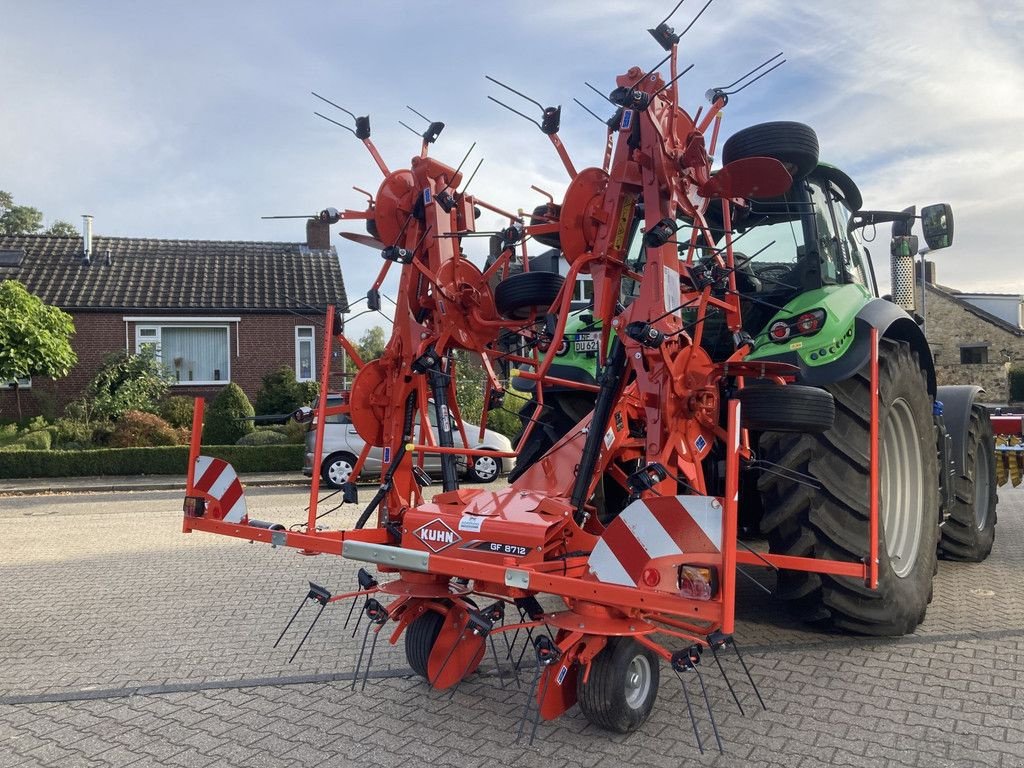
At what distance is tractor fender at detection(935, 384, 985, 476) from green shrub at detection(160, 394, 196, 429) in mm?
17126

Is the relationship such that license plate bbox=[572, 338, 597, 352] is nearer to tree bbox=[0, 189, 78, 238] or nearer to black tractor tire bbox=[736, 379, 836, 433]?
black tractor tire bbox=[736, 379, 836, 433]

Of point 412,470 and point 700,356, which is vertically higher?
point 700,356

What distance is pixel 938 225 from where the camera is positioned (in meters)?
5.93

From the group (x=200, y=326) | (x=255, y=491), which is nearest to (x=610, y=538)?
(x=255, y=491)

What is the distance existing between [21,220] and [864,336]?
55.4 m

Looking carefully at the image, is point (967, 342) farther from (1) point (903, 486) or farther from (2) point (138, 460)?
(1) point (903, 486)

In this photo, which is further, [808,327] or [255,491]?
[255,491]

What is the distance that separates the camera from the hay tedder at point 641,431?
334 centimetres

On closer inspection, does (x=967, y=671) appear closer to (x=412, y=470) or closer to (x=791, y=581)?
(x=791, y=581)

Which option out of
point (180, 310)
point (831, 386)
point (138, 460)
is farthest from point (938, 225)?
point (180, 310)

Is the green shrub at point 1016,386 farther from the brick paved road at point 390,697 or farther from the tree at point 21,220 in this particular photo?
the tree at point 21,220

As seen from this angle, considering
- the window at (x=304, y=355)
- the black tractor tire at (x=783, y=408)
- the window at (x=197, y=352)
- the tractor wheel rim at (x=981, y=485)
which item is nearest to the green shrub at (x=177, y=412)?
the window at (x=197, y=352)

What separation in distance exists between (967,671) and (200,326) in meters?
21.8

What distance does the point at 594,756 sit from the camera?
10.8ft
